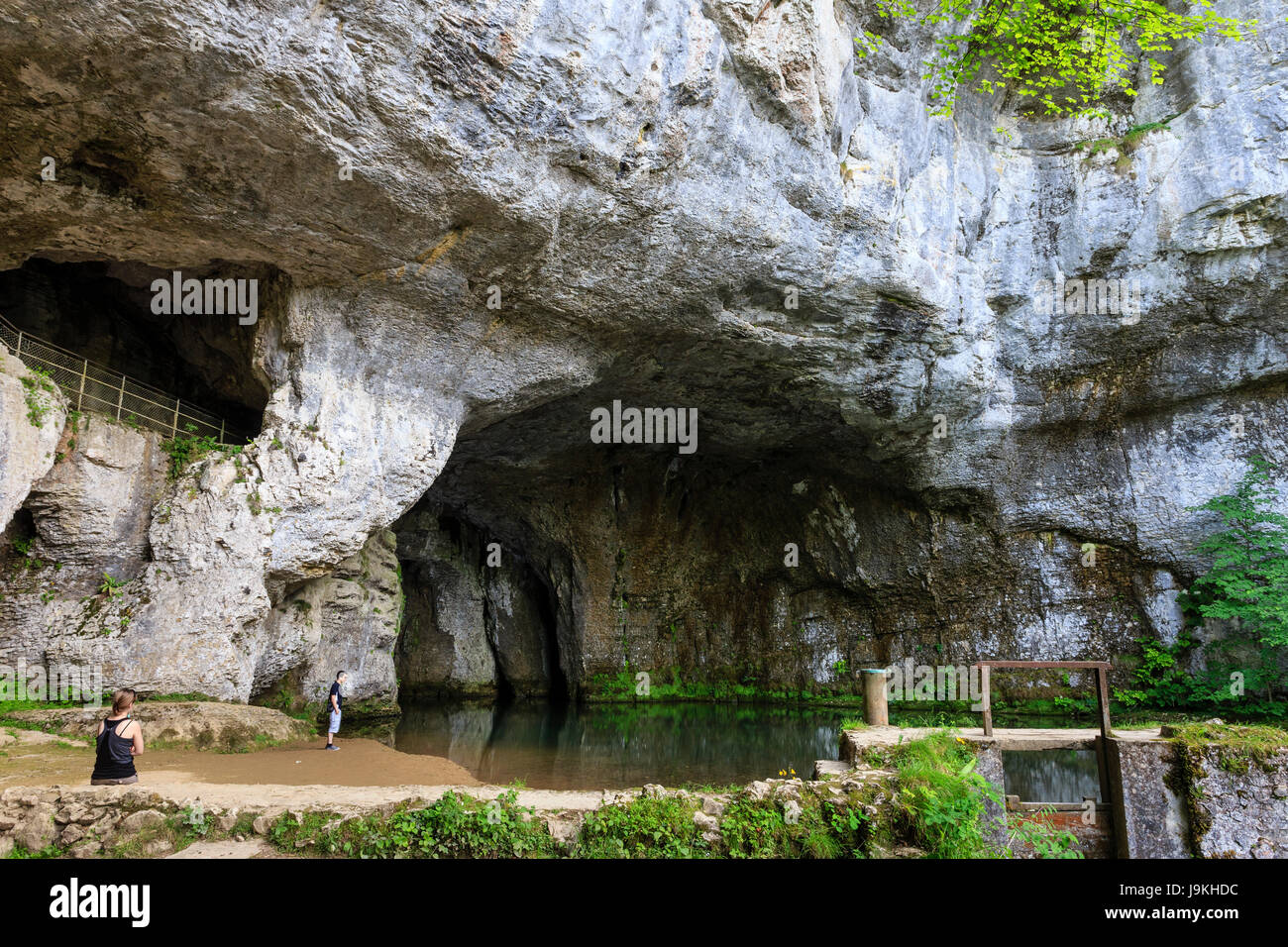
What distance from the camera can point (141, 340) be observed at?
46.7 feet

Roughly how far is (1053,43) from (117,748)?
52.2 ft

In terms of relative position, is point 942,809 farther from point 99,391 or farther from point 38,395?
point 99,391

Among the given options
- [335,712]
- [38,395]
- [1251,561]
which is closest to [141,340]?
[38,395]

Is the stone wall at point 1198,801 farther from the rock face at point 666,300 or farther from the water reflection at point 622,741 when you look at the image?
the rock face at point 666,300

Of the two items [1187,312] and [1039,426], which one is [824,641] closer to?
[1039,426]

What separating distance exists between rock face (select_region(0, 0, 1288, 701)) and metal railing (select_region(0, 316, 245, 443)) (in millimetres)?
1241

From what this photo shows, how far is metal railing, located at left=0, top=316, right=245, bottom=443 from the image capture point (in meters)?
10.3

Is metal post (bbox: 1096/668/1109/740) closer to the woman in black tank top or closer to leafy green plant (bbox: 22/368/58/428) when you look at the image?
the woman in black tank top

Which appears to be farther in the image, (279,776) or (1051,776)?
(1051,776)

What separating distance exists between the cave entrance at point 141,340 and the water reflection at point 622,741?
6.66 m

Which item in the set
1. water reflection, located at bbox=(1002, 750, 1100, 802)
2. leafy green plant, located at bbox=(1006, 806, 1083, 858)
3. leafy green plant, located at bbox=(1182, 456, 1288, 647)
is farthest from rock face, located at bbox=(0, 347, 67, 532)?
leafy green plant, located at bbox=(1182, 456, 1288, 647)

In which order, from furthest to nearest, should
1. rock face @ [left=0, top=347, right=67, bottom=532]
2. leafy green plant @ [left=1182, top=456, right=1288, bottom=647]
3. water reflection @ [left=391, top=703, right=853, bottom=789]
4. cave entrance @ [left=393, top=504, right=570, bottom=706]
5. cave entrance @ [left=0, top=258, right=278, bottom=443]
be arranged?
cave entrance @ [left=393, top=504, right=570, bottom=706] → leafy green plant @ [left=1182, top=456, right=1288, bottom=647] → cave entrance @ [left=0, top=258, right=278, bottom=443] → water reflection @ [left=391, top=703, right=853, bottom=789] → rock face @ [left=0, top=347, right=67, bottom=532]

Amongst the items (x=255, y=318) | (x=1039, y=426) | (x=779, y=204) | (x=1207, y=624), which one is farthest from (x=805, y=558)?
(x=255, y=318)

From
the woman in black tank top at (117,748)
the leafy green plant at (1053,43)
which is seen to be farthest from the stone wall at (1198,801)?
the leafy green plant at (1053,43)
